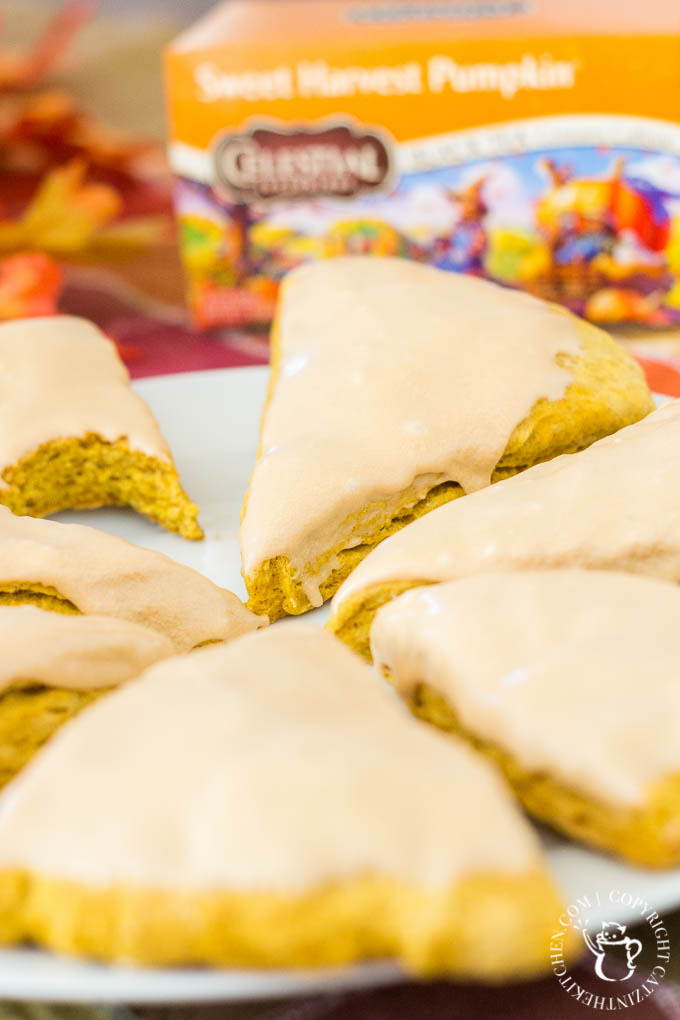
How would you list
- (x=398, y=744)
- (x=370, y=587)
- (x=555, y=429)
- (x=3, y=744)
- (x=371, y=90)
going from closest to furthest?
(x=398, y=744), (x=3, y=744), (x=370, y=587), (x=555, y=429), (x=371, y=90)

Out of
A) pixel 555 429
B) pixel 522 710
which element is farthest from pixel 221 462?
pixel 522 710

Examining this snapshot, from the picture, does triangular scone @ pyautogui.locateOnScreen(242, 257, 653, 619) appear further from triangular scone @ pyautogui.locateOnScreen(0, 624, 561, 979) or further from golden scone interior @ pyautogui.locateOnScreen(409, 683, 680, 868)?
triangular scone @ pyautogui.locateOnScreen(0, 624, 561, 979)

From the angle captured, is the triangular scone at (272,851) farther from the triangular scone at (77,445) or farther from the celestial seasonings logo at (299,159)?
the celestial seasonings logo at (299,159)

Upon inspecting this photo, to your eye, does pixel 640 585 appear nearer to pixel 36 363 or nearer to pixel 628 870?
pixel 628 870

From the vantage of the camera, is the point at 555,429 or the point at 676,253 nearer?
the point at 555,429

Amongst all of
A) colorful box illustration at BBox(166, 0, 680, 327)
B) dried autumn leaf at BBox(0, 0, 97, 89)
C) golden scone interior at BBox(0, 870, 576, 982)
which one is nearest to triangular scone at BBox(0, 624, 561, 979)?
golden scone interior at BBox(0, 870, 576, 982)

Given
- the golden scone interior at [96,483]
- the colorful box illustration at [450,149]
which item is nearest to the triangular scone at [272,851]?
the golden scone interior at [96,483]
